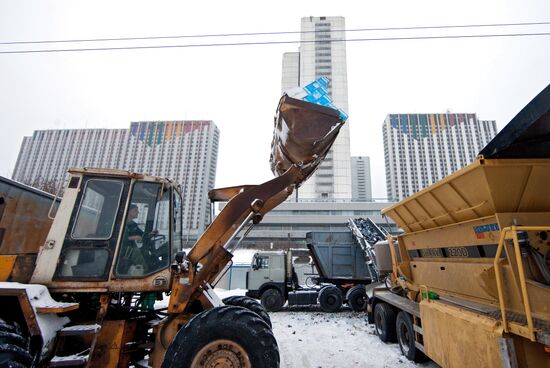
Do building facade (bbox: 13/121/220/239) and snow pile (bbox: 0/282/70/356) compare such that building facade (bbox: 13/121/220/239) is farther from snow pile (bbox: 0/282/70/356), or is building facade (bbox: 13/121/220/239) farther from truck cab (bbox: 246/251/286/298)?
snow pile (bbox: 0/282/70/356)

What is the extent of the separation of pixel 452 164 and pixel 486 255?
87.4 metres

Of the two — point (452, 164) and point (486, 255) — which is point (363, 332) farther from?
point (452, 164)

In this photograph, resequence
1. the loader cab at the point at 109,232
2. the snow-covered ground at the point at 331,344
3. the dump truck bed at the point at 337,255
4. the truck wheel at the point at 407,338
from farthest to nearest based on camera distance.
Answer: the dump truck bed at the point at 337,255 → the snow-covered ground at the point at 331,344 → the truck wheel at the point at 407,338 → the loader cab at the point at 109,232

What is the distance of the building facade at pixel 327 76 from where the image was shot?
7169 cm

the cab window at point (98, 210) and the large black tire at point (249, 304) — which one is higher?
the cab window at point (98, 210)

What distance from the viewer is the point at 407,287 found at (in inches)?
225

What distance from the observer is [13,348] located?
255cm

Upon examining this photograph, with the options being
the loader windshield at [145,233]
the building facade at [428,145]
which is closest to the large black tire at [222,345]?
the loader windshield at [145,233]

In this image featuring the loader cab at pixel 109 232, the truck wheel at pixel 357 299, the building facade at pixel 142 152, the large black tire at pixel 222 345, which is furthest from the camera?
the building facade at pixel 142 152

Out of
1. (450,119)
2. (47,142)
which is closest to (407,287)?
(47,142)

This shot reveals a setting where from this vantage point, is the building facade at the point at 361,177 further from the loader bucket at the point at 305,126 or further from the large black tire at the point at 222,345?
the large black tire at the point at 222,345

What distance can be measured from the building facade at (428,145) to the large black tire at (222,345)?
80.5m

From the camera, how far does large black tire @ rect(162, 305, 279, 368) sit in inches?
116

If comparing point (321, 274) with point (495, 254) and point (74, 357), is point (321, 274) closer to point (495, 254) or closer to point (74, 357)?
point (495, 254)
